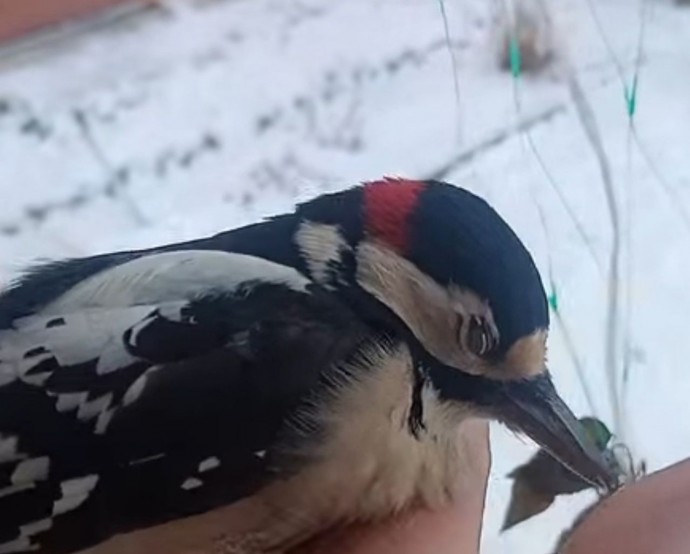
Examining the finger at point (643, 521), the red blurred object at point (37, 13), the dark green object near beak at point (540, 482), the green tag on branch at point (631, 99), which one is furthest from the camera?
the red blurred object at point (37, 13)

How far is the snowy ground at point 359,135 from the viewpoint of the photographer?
1.23 m

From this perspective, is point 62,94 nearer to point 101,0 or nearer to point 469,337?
point 101,0

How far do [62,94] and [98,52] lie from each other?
74 millimetres

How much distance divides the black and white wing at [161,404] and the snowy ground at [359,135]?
53cm

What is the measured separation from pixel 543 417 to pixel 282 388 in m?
0.11

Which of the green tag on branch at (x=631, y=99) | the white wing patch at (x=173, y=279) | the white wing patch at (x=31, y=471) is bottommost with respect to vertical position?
the green tag on branch at (x=631, y=99)

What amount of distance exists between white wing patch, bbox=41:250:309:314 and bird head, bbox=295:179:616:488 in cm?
2

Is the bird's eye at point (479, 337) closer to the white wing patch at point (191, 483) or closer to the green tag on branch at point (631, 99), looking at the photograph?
the white wing patch at point (191, 483)

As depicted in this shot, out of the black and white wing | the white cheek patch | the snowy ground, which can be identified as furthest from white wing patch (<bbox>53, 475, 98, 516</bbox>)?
the snowy ground

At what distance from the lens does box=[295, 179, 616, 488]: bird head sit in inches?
24.2

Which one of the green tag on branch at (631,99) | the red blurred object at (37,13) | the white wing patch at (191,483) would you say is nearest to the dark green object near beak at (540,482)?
the white wing patch at (191,483)

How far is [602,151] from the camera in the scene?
4.34ft

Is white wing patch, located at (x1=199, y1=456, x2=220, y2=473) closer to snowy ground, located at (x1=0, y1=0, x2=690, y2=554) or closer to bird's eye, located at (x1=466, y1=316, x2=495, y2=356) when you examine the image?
bird's eye, located at (x1=466, y1=316, x2=495, y2=356)

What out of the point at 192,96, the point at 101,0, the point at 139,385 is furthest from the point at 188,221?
the point at 139,385
